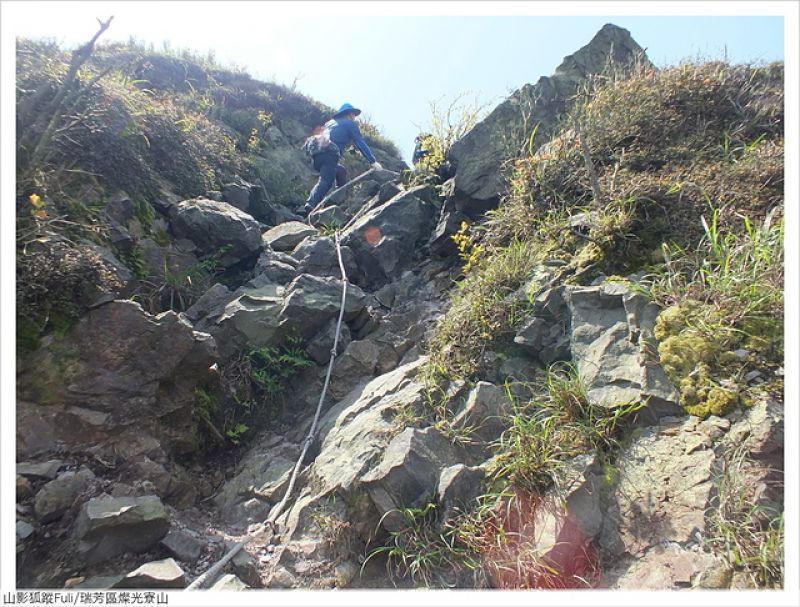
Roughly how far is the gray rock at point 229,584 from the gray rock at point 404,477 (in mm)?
938

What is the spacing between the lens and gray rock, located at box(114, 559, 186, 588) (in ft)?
8.21

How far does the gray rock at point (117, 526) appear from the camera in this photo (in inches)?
107

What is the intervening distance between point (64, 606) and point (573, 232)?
4.63 metres

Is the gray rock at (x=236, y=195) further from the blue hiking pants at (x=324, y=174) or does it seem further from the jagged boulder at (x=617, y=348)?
the jagged boulder at (x=617, y=348)

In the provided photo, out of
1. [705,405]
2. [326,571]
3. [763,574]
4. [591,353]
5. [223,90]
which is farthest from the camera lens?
[223,90]

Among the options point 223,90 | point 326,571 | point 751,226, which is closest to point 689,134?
point 751,226

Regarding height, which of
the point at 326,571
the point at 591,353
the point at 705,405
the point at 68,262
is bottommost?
the point at 326,571

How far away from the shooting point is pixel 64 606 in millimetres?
2451

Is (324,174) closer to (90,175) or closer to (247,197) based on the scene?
(247,197)

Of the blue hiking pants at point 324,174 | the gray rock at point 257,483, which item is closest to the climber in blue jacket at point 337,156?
the blue hiking pants at point 324,174

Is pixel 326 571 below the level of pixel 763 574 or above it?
below

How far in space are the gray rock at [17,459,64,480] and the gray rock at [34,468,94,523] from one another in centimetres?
7

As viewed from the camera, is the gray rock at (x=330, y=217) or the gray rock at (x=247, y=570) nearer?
the gray rock at (x=247, y=570)

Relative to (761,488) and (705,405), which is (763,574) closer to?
(761,488)
